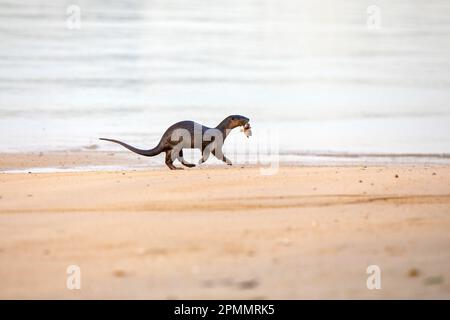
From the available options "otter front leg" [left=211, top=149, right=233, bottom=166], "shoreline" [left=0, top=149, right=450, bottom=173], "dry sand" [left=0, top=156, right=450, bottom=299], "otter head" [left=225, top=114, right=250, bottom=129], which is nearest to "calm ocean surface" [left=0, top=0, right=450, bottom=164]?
"shoreline" [left=0, top=149, right=450, bottom=173]

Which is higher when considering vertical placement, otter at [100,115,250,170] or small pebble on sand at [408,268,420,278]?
otter at [100,115,250,170]

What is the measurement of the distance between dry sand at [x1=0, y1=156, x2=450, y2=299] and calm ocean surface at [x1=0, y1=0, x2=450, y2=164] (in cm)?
402

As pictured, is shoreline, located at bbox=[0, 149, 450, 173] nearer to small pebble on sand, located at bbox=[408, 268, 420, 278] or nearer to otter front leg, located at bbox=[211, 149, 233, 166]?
otter front leg, located at bbox=[211, 149, 233, 166]

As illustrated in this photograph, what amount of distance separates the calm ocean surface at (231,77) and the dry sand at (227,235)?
4.02m

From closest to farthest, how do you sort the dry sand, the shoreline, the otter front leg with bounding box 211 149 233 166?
the dry sand, the otter front leg with bounding box 211 149 233 166, the shoreline

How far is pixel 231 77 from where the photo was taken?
1988 centimetres

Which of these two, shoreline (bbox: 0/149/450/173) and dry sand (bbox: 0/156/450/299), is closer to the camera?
dry sand (bbox: 0/156/450/299)

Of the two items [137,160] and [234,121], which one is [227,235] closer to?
[234,121]

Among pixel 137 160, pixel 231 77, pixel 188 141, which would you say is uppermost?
pixel 231 77

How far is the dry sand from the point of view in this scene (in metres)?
6.12

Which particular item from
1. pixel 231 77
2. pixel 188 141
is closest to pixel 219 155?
pixel 188 141

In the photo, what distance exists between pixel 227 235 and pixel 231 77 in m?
12.8

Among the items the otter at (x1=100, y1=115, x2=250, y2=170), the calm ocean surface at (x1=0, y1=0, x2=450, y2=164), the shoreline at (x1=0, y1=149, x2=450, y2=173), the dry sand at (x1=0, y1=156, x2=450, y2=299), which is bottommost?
the dry sand at (x1=0, y1=156, x2=450, y2=299)
